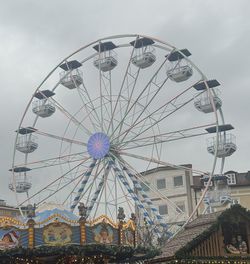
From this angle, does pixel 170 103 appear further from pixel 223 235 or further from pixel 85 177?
pixel 223 235

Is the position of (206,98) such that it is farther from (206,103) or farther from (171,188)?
(171,188)

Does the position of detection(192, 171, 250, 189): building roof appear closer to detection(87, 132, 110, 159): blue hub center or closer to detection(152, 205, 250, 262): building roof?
detection(87, 132, 110, 159): blue hub center

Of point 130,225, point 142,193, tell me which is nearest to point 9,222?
point 130,225

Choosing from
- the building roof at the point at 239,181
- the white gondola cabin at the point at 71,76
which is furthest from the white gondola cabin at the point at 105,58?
the building roof at the point at 239,181

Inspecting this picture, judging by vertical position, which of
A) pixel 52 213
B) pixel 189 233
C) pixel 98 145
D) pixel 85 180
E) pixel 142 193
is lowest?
pixel 189 233

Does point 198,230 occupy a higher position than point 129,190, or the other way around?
point 129,190

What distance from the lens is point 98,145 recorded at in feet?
106

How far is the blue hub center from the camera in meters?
32.1

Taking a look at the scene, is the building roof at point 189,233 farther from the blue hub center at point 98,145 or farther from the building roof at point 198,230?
the blue hub center at point 98,145

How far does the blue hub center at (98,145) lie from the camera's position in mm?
32094

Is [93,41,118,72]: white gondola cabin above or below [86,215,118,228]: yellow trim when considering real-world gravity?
above

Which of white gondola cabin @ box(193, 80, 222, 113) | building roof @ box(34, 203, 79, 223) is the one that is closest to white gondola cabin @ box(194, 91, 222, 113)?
white gondola cabin @ box(193, 80, 222, 113)

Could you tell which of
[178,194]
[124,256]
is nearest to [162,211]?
[178,194]

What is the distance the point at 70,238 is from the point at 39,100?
56.7ft
